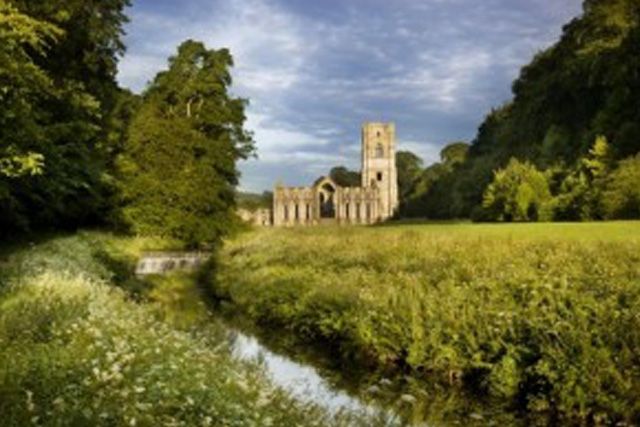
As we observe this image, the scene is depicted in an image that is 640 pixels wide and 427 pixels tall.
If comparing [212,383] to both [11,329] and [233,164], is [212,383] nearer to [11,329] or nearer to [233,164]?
[11,329]

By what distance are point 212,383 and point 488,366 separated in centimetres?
683

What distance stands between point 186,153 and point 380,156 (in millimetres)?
93311

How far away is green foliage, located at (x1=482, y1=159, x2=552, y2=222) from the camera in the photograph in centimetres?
6662

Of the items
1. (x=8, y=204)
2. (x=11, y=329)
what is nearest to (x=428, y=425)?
(x=11, y=329)

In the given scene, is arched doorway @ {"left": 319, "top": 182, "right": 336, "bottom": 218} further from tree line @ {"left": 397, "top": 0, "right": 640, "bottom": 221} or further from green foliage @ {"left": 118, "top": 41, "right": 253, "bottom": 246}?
green foliage @ {"left": 118, "top": 41, "right": 253, "bottom": 246}

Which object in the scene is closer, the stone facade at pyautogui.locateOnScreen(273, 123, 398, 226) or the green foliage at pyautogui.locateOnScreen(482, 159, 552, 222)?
the green foliage at pyautogui.locateOnScreen(482, 159, 552, 222)

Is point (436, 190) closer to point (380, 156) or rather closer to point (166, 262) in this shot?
point (380, 156)

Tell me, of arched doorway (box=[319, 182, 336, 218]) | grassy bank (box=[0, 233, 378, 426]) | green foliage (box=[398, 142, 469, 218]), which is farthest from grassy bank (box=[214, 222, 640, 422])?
arched doorway (box=[319, 182, 336, 218])

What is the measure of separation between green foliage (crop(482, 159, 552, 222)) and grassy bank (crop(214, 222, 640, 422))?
39.8m

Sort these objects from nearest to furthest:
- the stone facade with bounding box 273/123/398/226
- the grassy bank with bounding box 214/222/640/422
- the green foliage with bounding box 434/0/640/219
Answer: the grassy bank with bounding box 214/222/640/422 < the green foliage with bounding box 434/0/640/219 < the stone facade with bounding box 273/123/398/226

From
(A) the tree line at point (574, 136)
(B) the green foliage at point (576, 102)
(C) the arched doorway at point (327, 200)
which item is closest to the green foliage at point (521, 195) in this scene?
(A) the tree line at point (574, 136)

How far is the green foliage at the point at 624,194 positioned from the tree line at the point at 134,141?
2512 centimetres

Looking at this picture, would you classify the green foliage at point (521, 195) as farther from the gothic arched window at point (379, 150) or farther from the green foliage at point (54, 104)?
the gothic arched window at point (379, 150)

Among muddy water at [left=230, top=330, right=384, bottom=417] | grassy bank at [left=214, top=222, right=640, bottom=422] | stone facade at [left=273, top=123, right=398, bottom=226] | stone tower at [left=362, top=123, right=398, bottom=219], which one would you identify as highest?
stone tower at [left=362, top=123, right=398, bottom=219]
